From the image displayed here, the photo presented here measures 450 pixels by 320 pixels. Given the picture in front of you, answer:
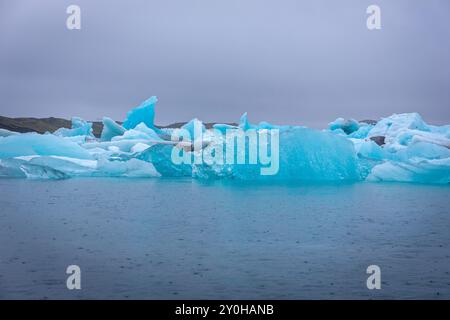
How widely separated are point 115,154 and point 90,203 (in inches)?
571

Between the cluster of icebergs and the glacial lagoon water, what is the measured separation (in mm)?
6221

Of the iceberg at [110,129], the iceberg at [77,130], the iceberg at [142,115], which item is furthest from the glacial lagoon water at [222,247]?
the iceberg at [77,130]

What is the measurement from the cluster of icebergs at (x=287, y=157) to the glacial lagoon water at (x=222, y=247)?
6.22 m

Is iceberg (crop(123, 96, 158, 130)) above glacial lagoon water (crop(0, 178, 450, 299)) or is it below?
above

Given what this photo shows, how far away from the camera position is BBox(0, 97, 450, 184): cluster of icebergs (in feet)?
103

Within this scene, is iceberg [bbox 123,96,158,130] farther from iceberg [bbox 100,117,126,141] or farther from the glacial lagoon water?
the glacial lagoon water

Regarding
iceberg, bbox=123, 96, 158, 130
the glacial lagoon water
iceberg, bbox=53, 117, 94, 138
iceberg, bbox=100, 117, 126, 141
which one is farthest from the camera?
iceberg, bbox=53, 117, 94, 138

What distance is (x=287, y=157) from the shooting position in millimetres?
32000

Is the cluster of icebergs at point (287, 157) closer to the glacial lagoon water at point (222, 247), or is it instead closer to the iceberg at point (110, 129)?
the iceberg at point (110, 129)

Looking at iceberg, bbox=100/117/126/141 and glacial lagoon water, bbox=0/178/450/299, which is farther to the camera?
iceberg, bbox=100/117/126/141

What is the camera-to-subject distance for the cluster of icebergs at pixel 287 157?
103ft

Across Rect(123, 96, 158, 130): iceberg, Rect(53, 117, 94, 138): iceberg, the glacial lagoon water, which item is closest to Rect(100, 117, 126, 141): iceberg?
Rect(123, 96, 158, 130): iceberg

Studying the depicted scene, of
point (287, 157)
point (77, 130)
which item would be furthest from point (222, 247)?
point (77, 130)
